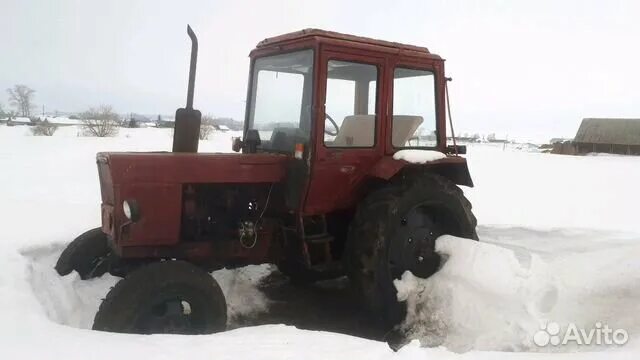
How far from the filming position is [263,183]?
4.74m

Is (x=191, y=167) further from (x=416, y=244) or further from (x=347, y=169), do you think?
(x=416, y=244)

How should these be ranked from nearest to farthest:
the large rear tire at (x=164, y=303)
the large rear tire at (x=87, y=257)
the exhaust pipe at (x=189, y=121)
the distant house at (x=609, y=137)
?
1. the large rear tire at (x=164, y=303)
2. the exhaust pipe at (x=189, y=121)
3. the large rear tire at (x=87, y=257)
4. the distant house at (x=609, y=137)

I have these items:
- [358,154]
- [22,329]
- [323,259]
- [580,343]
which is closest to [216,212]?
[323,259]

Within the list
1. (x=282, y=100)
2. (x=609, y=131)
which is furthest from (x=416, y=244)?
(x=609, y=131)

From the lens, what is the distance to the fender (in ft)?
15.1

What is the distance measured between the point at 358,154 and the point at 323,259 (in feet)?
3.27

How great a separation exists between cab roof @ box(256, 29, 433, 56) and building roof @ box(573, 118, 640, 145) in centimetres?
3696

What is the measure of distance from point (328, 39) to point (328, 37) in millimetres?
48

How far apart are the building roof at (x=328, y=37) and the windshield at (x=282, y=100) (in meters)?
0.14

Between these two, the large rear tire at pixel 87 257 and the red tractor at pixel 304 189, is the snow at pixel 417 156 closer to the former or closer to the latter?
the red tractor at pixel 304 189

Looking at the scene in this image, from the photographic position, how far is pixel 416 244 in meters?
5.05

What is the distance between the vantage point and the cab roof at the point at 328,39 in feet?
15.0

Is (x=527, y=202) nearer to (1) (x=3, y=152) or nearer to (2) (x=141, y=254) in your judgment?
(2) (x=141, y=254)

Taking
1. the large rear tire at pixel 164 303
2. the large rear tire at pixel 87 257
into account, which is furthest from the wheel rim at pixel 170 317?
the large rear tire at pixel 87 257
